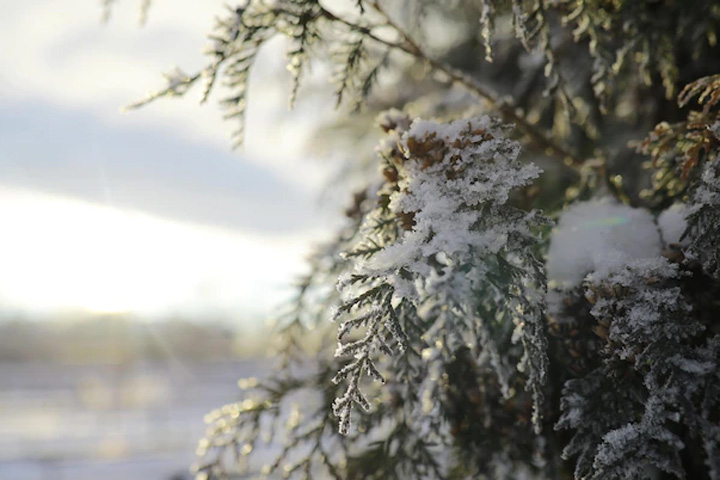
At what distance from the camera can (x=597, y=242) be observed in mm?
1673

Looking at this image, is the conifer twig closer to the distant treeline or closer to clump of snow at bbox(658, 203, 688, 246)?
clump of snow at bbox(658, 203, 688, 246)

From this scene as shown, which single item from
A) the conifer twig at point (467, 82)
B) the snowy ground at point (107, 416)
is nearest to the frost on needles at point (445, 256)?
the conifer twig at point (467, 82)

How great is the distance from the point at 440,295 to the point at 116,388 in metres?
21.3

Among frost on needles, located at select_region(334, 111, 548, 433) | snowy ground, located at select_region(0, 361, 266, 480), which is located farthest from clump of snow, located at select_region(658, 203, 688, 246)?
snowy ground, located at select_region(0, 361, 266, 480)

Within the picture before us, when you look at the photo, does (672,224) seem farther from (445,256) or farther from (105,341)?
(105,341)

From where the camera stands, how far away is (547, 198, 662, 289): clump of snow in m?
1.64

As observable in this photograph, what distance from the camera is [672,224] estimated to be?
171cm

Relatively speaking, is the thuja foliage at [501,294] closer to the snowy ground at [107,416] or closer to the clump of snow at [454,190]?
the clump of snow at [454,190]

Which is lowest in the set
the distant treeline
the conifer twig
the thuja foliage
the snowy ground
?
the thuja foliage

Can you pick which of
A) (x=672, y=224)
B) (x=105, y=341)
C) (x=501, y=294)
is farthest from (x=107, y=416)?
(x=672, y=224)

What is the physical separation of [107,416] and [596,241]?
55.8 feet

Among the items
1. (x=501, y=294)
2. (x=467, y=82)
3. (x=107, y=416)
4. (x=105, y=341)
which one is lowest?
(x=501, y=294)

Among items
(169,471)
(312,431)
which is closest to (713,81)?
(312,431)

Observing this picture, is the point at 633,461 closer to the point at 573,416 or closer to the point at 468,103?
the point at 573,416
